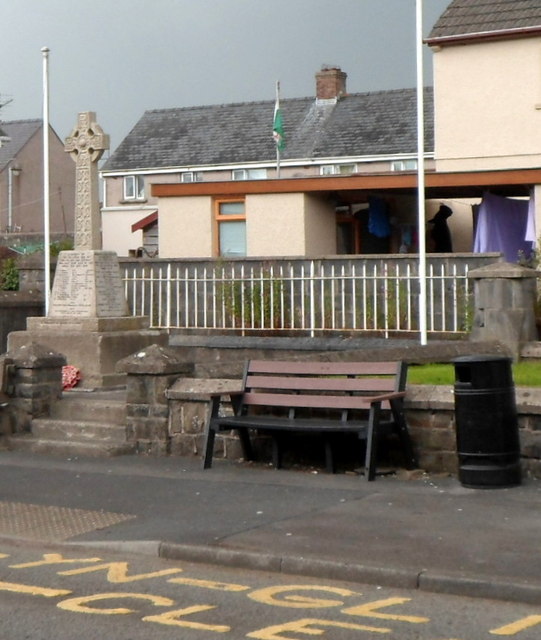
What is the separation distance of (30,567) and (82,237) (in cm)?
967

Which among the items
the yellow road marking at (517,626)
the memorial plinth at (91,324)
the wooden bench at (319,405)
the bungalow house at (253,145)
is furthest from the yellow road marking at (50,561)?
the bungalow house at (253,145)

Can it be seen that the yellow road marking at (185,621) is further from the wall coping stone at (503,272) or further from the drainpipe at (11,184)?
the drainpipe at (11,184)

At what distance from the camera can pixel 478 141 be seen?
26656 mm

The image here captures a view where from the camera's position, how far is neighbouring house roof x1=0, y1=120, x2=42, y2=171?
208 ft

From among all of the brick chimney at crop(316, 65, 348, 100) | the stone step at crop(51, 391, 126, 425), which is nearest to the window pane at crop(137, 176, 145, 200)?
the brick chimney at crop(316, 65, 348, 100)

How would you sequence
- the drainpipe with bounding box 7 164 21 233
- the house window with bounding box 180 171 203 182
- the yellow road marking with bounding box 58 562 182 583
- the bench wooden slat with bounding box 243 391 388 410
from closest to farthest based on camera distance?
the yellow road marking with bounding box 58 562 182 583 → the bench wooden slat with bounding box 243 391 388 410 → the house window with bounding box 180 171 203 182 → the drainpipe with bounding box 7 164 21 233

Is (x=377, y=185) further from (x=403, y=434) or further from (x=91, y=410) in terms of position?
(x=403, y=434)

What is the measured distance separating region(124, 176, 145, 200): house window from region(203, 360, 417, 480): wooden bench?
41.4 meters

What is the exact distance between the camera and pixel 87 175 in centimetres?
1773

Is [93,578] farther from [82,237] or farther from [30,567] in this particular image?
[82,237]

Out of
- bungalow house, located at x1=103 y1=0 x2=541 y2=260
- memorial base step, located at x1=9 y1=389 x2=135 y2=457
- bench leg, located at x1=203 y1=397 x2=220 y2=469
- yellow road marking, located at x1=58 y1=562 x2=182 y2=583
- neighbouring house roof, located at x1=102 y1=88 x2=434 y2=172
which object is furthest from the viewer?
neighbouring house roof, located at x1=102 y1=88 x2=434 y2=172

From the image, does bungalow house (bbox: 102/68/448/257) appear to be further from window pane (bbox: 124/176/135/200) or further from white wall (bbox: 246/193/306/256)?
white wall (bbox: 246/193/306/256)

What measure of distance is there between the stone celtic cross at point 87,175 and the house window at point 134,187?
35178 mm

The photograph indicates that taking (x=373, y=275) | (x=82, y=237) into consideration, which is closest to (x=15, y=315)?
(x=82, y=237)
